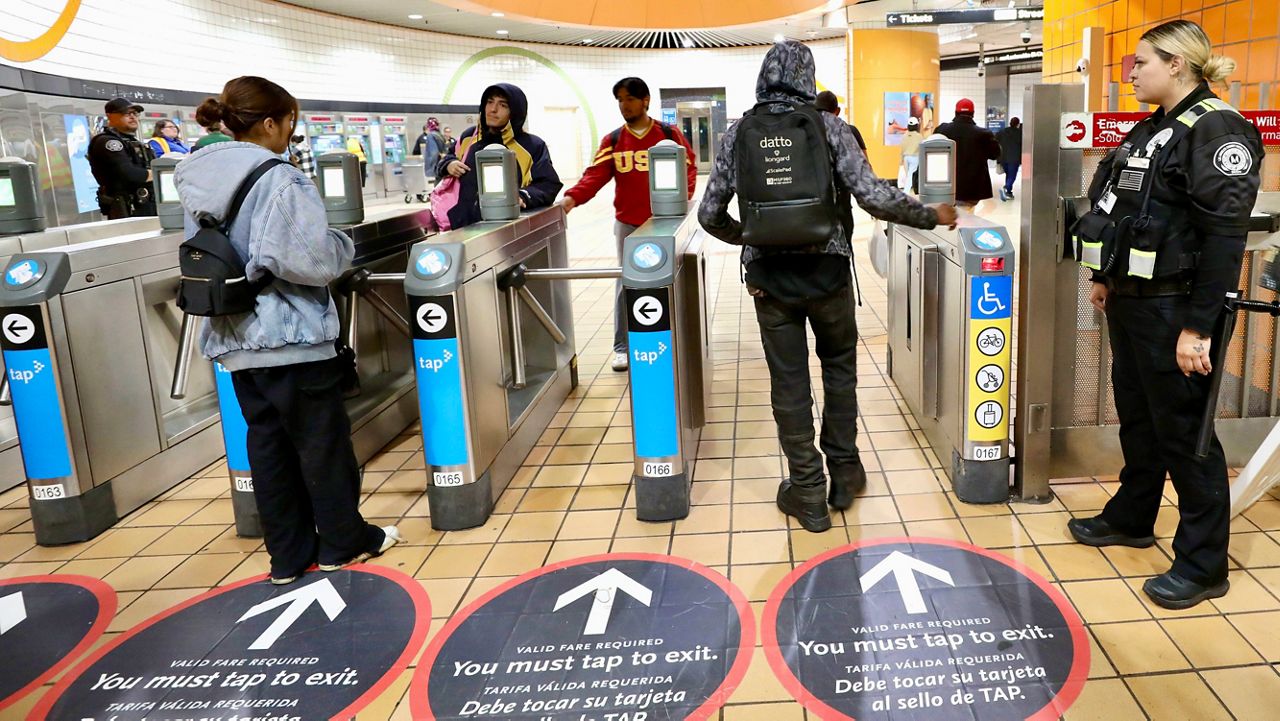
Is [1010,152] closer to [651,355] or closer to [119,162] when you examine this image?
[119,162]

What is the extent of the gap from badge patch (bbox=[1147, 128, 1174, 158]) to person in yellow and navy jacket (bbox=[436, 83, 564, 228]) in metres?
2.30

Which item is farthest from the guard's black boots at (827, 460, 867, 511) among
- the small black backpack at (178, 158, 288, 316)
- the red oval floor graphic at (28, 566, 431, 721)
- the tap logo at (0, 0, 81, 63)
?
the tap logo at (0, 0, 81, 63)

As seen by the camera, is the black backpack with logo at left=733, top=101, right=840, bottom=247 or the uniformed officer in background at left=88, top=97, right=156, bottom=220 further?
the uniformed officer in background at left=88, top=97, right=156, bottom=220

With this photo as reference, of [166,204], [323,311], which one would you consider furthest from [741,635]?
[166,204]

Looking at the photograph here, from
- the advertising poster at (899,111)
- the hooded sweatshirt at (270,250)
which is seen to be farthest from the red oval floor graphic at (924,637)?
the advertising poster at (899,111)

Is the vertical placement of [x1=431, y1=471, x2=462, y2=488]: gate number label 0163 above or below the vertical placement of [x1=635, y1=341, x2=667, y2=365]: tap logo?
below

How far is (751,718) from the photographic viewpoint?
1.74m

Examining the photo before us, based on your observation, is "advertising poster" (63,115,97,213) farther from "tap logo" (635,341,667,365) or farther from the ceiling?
"tap logo" (635,341,667,365)

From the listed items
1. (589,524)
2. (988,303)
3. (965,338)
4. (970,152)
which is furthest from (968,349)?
(970,152)

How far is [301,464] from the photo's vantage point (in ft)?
7.79

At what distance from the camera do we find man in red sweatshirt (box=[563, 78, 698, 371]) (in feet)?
12.8

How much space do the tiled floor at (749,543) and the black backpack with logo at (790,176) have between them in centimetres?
87

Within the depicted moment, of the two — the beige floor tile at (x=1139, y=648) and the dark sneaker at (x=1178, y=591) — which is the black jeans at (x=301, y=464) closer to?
the beige floor tile at (x=1139, y=648)

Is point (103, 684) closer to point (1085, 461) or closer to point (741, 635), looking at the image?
point (741, 635)
